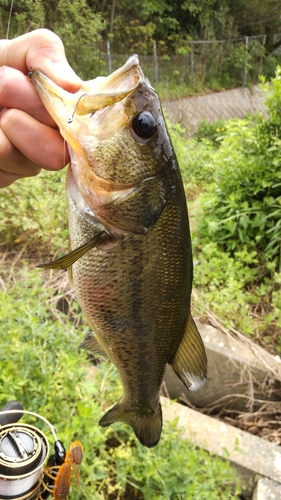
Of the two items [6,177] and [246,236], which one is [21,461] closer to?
[6,177]

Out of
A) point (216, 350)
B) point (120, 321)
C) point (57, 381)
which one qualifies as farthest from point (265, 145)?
point (120, 321)

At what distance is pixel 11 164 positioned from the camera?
4.17 feet

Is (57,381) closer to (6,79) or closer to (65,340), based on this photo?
(65,340)

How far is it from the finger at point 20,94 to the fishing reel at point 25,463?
1050 mm

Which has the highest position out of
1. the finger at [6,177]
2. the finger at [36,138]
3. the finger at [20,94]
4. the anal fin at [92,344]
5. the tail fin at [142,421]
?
the finger at [20,94]

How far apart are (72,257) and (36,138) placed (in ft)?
1.18

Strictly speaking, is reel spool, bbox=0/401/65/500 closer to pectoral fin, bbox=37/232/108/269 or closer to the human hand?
pectoral fin, bbox=37/232/108/269

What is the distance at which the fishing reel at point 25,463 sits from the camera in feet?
4.59

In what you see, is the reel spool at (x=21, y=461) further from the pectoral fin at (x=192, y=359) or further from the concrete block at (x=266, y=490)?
the concrete block at (x=266, y=490)

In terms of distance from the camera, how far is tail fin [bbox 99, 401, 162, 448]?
5.24ft

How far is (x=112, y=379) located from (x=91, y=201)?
5.61 ft

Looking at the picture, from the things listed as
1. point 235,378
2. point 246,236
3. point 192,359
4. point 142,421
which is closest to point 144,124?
point 192,359

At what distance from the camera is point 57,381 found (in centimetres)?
223

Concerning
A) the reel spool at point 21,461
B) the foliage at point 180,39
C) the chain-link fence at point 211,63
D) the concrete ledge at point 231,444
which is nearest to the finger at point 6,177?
the reel spool at point 21,461
